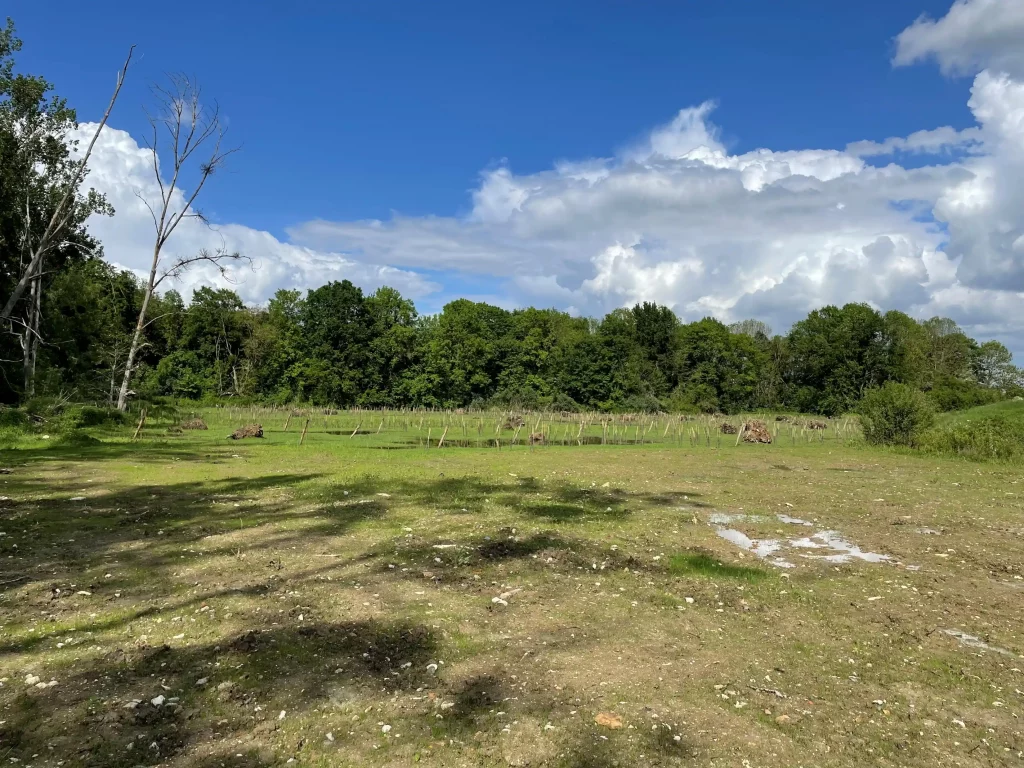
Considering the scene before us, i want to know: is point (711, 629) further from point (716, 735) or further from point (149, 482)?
point (149, 482)

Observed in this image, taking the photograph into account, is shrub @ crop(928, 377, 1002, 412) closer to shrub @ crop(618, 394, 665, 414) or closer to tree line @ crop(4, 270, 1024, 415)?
tree line @ crop(4, 270, 1024, 415)

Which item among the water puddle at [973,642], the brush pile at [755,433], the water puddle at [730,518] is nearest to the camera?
the water puddle at [973,642]

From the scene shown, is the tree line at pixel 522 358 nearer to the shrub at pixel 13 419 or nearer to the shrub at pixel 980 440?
the shrub at pixel 980 440

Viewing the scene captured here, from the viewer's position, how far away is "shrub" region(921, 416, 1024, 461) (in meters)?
22.0

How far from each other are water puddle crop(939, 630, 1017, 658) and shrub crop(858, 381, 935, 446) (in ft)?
79.9

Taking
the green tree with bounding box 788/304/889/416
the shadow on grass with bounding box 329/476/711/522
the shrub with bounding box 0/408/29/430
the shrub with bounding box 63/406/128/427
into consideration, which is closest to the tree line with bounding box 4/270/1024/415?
the green tree with bounding box 788/304/889/416

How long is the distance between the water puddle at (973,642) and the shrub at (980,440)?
20160mm

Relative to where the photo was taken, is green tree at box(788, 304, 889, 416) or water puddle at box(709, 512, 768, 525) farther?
green tree at box(788, 304, 889, 416)

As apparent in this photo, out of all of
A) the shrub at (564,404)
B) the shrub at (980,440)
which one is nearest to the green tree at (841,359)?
the shrub at (564,404)

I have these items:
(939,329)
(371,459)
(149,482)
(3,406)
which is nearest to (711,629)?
(149,482)

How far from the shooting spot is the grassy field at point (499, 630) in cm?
398

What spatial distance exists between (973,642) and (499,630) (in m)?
4.50

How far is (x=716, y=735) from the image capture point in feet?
13.3

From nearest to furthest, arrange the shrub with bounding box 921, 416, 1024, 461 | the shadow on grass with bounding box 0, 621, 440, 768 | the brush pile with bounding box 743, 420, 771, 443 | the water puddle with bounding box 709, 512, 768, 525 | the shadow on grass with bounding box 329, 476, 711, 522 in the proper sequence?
the shadow on grass with bounding box 0, 621, 440, 768
the water puddle with bounding box 709, 512, 768, 525
the shadow on grass with bounding box 329, 476, 711, 522
the shrub with bounding box 921, 416, 1024, 461
the brush pile with bounding box 743, 420, 771, 443
